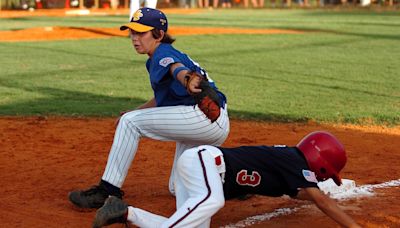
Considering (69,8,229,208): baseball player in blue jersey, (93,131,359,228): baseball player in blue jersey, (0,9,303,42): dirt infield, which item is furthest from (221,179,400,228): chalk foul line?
(0,9,303,42): dirt infield

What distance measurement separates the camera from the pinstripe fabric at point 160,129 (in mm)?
4738

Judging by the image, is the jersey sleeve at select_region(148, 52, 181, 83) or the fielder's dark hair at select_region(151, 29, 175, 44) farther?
the fielder's dark hair at select_region(151, 29, 175, 44)

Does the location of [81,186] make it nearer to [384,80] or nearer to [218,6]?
[384,80]

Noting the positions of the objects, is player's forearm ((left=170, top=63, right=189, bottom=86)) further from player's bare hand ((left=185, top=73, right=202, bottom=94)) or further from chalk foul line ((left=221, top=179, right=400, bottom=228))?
chalk foul line ((left=221, top=179, right=400, bottom=228))

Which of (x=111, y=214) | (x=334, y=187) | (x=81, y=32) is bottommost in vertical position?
(x=81, y=32)

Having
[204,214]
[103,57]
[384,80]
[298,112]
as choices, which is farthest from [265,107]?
[103,57]

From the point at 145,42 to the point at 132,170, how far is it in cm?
145

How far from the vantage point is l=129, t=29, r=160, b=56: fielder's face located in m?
4.91

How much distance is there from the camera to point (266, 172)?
166 inches

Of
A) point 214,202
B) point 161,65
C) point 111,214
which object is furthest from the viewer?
point 161,65

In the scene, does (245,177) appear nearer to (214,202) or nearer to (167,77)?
(214,202)

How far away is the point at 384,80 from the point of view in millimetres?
11477

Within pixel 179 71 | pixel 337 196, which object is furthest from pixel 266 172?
pixel 337 196

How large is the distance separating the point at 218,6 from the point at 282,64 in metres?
34.0
